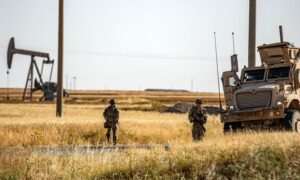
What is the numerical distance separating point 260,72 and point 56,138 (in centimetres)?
835

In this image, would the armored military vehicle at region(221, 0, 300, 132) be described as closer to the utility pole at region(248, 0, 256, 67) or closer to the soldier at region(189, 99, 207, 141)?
the soldier at region(189, 99, 207, 141)

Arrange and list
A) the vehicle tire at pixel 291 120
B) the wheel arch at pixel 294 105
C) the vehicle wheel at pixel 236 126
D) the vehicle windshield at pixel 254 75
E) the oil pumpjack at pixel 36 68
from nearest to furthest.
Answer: the vehicle tire at pixel 291 120
the wheel arch at pixel 294 105
the vehicle wheel at pixel 236 126
the vehicle windshield at pixel 254 75
the oil pumpjack at pixel 36 68

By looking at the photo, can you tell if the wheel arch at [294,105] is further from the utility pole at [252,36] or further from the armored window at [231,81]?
the utility pole at [252,36]

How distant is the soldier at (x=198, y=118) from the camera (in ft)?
59.4

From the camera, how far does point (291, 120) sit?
18.8m

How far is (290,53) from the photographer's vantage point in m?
20.6

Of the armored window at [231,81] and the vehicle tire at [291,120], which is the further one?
the armored window at [231,81]

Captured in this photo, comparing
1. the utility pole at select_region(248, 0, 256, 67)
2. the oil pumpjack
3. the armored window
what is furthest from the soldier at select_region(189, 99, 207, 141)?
the oil pumpjack

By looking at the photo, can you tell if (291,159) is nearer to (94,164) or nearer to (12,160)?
(94,164)

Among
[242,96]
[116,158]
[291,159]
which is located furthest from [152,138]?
[291,159]

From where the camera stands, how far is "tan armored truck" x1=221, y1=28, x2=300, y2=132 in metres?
19.2

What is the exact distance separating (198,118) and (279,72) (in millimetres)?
4041

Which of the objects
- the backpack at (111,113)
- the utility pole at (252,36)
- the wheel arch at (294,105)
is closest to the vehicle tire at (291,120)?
the wheel arch at (294,105)

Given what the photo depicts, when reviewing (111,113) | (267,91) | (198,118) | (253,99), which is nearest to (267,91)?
(267,91)
